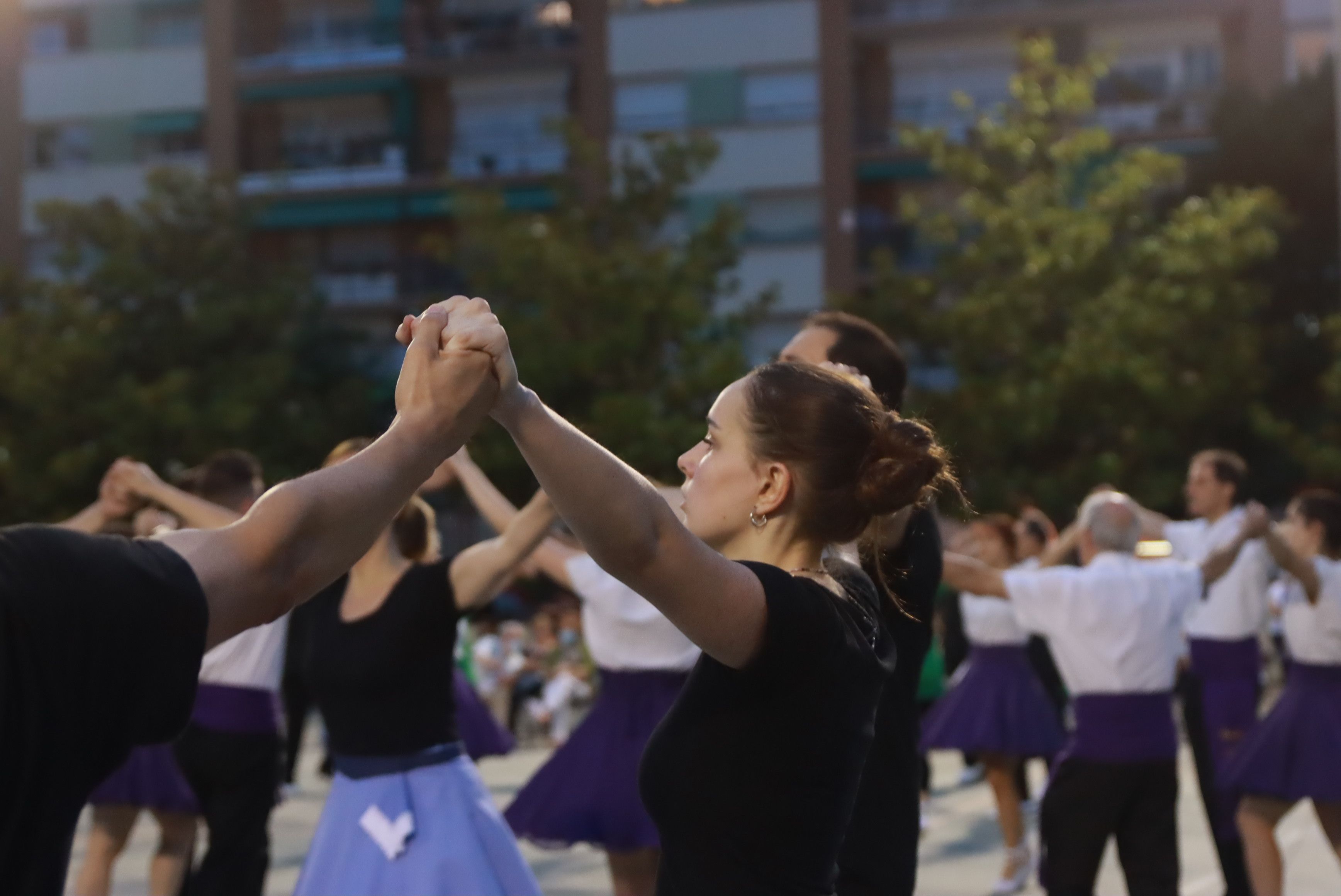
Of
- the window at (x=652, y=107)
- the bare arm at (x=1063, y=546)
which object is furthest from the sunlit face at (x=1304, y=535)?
the window at (x=652, y=107)

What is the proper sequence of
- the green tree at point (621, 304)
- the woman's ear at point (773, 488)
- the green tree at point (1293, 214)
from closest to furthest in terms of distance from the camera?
the woman's ear at point (773, 488) → the green tree at point (621, 304) → the green tree at point (1293, 214)

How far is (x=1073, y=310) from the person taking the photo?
2511 centimetres

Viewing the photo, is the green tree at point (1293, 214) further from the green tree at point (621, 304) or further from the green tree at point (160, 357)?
the green tree at point (160, 357)

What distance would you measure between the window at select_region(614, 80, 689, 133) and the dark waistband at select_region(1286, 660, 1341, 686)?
29.3m

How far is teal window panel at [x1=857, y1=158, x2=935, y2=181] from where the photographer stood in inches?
1399

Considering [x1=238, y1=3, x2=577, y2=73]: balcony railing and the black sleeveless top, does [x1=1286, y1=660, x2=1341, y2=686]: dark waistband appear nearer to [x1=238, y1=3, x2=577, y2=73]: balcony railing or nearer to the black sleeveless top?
the black sleeveless top

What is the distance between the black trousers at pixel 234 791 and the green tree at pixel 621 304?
17216 millimetres

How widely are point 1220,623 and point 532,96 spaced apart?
1185 inches

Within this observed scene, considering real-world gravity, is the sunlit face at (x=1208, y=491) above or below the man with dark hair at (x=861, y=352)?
below

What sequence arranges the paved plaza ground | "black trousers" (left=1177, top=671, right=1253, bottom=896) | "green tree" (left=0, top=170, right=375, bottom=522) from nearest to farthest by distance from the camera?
"black trousers" (left=1177, top=671, right=1253, bottom=896) < the paved plaza ground < "green tree" (left=0, top=170, right=375, bottom=522)

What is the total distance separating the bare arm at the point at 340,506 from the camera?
7.30 feet

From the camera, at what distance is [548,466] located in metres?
2.44

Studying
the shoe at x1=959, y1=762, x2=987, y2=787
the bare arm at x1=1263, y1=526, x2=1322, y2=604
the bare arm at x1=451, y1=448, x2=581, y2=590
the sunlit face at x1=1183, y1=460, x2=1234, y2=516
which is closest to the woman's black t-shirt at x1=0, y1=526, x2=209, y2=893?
the bare arm at x1=451, y1=448, x2=581, y2=590

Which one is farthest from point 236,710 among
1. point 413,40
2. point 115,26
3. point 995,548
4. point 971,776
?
point 115,26
